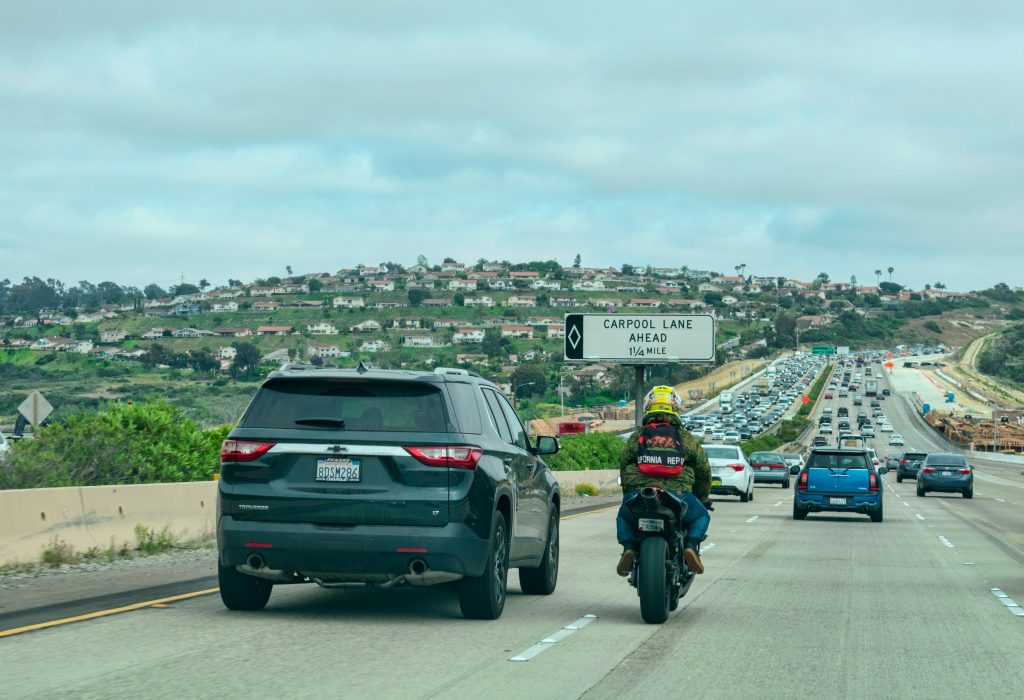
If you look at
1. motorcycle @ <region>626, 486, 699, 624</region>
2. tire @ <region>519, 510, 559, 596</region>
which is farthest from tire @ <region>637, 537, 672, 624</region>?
tire @ <region>519, 510, 559, 596</region>

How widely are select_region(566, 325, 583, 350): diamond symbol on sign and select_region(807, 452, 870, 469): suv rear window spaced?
28290 millimetres

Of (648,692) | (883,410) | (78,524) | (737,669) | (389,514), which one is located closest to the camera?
(648,692)

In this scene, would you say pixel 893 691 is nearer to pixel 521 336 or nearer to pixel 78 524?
pixel 78 524

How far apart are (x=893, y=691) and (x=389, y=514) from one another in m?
3.70

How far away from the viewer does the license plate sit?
31.2 feet

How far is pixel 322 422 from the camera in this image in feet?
31.7

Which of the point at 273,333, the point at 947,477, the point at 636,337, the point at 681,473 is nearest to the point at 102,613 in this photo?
the point at 681,473

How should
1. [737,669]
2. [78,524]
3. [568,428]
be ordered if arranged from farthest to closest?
1. [568,428]
2. [78,524]
3. [737,669]

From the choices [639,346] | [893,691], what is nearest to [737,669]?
[893,691]

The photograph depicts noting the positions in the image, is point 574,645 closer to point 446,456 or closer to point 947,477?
point 446,456

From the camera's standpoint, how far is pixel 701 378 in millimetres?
186500

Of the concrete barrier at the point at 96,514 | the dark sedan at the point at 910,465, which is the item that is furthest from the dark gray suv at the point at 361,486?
the dark sedan at the point at 910,465

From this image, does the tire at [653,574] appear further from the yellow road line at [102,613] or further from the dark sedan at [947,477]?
the dark sedan at [947,477]

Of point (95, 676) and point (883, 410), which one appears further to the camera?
point (883, 410)
